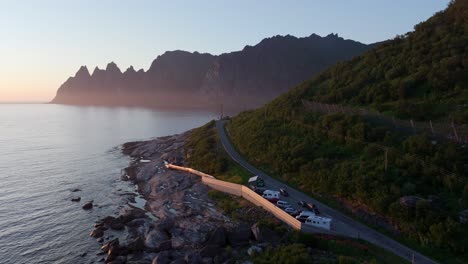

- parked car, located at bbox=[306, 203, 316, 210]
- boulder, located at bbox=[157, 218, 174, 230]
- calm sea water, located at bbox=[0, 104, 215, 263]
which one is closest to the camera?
parked car, located at bbox=[306, 203, 316, 210]

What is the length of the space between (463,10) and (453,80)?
23.5 meters

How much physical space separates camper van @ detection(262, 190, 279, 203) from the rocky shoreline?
5.99 ft

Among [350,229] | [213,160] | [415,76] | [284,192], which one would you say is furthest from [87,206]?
[415,76]

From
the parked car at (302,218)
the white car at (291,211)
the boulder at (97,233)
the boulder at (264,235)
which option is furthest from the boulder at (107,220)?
the parked car at (302,218)

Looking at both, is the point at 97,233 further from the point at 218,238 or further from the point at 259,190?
the point at 259,190

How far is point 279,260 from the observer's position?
1196 inches

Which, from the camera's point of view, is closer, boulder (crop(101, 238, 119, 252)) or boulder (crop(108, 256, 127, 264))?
boulder (crop(108, 256, 127, 264))

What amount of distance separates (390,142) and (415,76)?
671 inches

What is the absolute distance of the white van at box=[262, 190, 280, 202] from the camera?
42991 mm

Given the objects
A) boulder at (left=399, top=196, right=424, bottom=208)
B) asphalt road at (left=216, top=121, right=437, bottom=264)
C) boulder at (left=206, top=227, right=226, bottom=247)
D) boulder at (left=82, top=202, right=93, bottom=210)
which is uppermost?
boulder at (left=399, top=196, right=424, bottom=208)

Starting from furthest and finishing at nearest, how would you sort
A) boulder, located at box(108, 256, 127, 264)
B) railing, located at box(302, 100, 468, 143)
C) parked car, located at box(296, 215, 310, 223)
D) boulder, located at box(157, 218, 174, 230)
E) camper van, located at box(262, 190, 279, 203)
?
camper van, located at box(262, 190, 279, 203), boulder, located at box(157, 218, 174, 230), railing, located at box(302, 100, 468, 143), parked car, located at box(296, 215, 310, 223), boulder, located at box(108, 256, 127, 264)

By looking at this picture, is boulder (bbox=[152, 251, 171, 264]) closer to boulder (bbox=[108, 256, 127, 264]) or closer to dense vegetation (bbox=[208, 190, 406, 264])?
boulder (bbox=[108, 256, 127, 264])

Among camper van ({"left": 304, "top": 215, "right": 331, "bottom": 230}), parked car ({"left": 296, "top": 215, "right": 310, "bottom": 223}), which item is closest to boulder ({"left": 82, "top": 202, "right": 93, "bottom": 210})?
parked car ({"left": 296, "top": 215, "right": 310, "bottom": 223})

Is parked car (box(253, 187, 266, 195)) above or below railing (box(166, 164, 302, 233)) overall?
above
